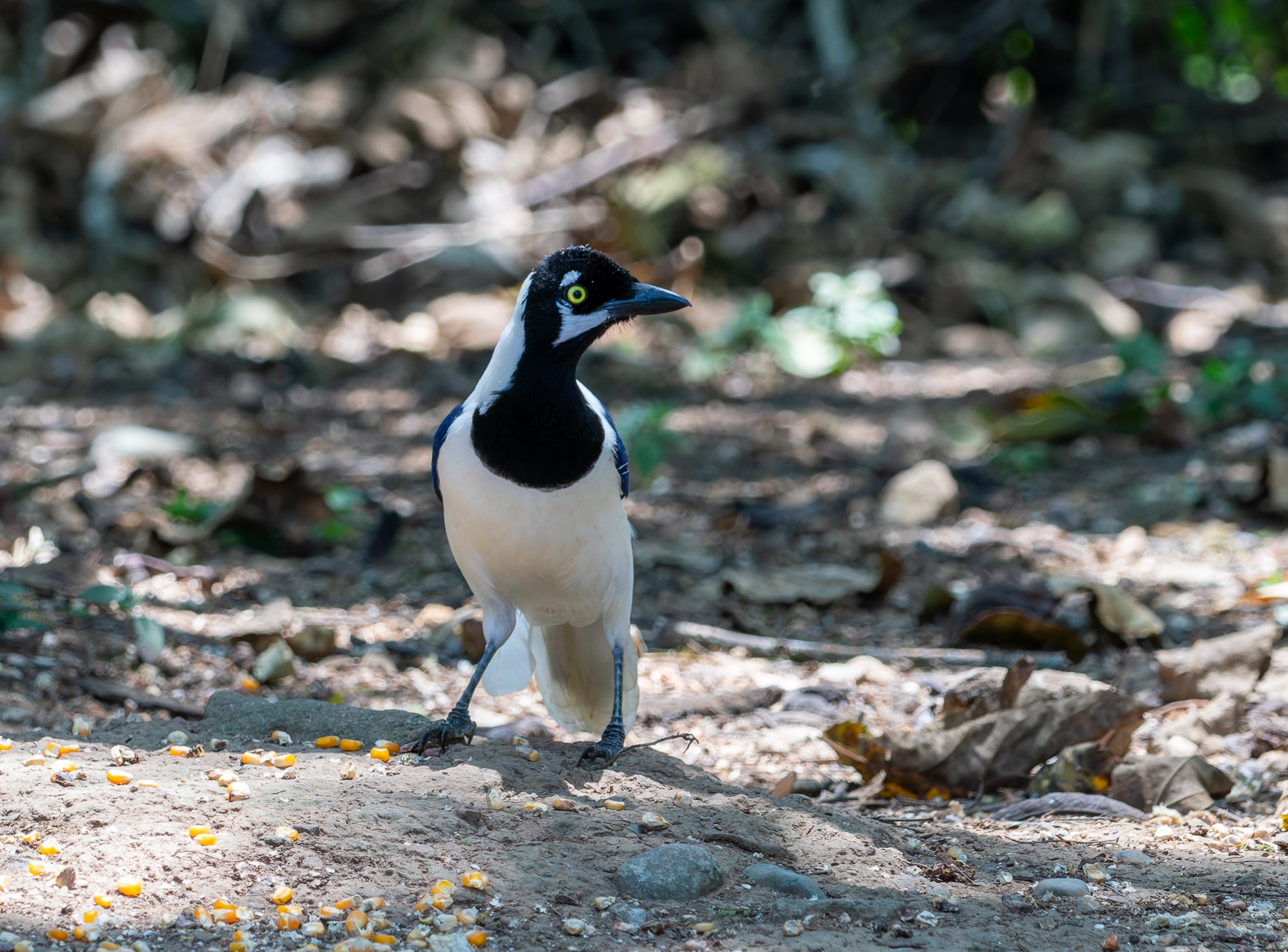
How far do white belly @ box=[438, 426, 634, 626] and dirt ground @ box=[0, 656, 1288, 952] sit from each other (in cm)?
38

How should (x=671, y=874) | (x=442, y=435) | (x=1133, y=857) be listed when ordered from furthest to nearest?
Answer: 1. (x=442, y=435)
2. (x=1133, y=857)
3. (x=671, y=874)

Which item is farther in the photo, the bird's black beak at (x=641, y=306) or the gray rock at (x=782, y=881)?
the bird's black beak at (x=641, y=306)

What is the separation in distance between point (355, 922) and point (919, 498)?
3.78m

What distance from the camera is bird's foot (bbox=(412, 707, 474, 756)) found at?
10.1 feet

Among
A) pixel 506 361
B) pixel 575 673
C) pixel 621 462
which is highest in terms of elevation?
pixel 506 361

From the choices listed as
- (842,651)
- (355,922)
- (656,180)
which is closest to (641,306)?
(355,922)

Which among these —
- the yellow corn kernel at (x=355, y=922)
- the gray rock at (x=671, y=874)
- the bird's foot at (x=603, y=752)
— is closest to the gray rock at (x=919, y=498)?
the bird's foot at (x=603, y=752)

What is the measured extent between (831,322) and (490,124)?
331cm

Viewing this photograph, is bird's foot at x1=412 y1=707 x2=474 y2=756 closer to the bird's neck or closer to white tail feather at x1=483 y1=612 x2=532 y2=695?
white tail feather at x1=483 y1=612 x2=532 y2=695

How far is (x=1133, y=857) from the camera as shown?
2.71 metres

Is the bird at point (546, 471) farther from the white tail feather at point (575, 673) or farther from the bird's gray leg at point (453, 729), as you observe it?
the white tail feather at point (575, 673)

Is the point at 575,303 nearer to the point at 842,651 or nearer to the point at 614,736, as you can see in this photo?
the point at 614,736

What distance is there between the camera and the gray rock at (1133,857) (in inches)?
106

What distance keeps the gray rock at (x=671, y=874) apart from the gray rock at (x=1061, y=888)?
0.58 m
